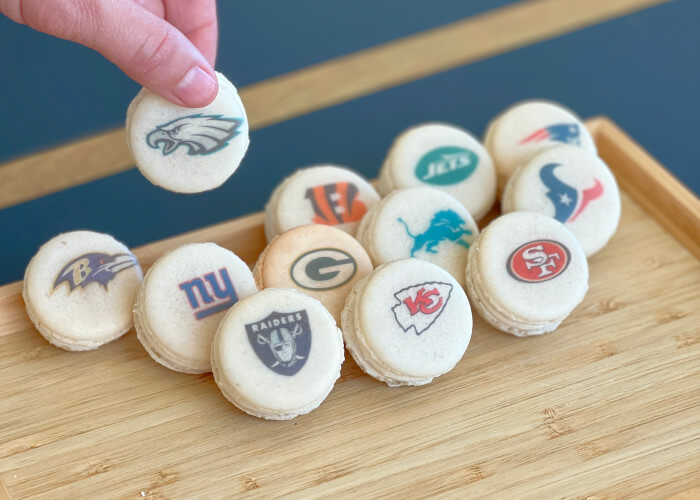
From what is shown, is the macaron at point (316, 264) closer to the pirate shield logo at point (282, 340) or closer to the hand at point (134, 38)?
the pirate shield logo at point (282, 340)

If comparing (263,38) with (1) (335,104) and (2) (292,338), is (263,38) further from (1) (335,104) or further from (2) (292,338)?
(2) (292,338)

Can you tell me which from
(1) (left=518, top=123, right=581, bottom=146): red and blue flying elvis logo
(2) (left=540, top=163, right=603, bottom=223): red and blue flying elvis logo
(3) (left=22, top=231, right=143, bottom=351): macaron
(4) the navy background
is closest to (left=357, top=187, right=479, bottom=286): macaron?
(2) (left=540, top=163, right=603, bottom=223): red and blue flying elvis logo

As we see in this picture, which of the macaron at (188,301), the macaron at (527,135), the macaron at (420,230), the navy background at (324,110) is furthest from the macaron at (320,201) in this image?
the navy background at (324,110)

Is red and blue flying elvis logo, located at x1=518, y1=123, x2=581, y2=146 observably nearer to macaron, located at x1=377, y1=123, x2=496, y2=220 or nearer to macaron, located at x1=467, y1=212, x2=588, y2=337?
macaron, located at x1=377, y1=123, x2=496, y2=220

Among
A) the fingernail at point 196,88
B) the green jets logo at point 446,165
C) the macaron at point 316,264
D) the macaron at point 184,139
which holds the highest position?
the fingernail at point 196,88

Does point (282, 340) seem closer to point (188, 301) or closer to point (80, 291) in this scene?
point (188, 301)

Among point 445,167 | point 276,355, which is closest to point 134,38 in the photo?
point 276,355
